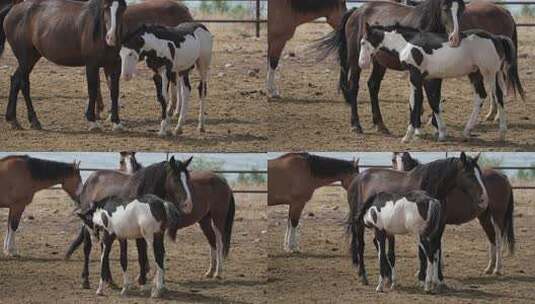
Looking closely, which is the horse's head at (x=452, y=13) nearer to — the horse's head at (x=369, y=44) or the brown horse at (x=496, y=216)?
the horse's head at (x=369, y=44)

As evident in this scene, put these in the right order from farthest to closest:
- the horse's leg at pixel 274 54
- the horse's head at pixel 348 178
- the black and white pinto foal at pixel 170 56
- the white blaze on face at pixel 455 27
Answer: the horse's leg at pixel 274 54
the horse's head at pixel 348 178
the black and white pinto foal at pixel 170 56
the white blaze on face at pixel 455 27

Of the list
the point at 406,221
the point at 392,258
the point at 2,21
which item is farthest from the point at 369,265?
the point at 2,21

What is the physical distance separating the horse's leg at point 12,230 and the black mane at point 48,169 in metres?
0.33

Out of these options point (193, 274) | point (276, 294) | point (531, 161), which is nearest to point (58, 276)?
point (193, 274)

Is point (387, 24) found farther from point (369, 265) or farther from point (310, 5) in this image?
point (369, 265)

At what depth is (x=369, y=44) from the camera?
31.2 feet

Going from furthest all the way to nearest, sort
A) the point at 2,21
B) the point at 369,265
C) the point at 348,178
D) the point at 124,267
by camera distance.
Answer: the point at 2,21 → the point at 348,178 → the point at 369,265 → the point at 124,267

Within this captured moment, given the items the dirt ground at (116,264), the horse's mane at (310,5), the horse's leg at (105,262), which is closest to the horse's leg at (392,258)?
the dirt ground at (116,264)

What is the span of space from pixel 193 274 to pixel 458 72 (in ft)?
8.45

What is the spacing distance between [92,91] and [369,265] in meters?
2.51

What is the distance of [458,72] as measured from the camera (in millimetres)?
9055

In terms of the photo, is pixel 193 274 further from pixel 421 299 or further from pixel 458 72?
pixel 458 72

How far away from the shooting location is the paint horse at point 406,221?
8.89 metres

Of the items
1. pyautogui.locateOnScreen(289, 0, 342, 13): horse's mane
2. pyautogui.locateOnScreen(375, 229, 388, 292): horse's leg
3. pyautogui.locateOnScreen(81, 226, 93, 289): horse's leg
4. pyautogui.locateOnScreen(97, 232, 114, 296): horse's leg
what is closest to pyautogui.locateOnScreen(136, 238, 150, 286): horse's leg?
pyautogui.locateOnScreen(97, 232, 114, 296): horse's leg
